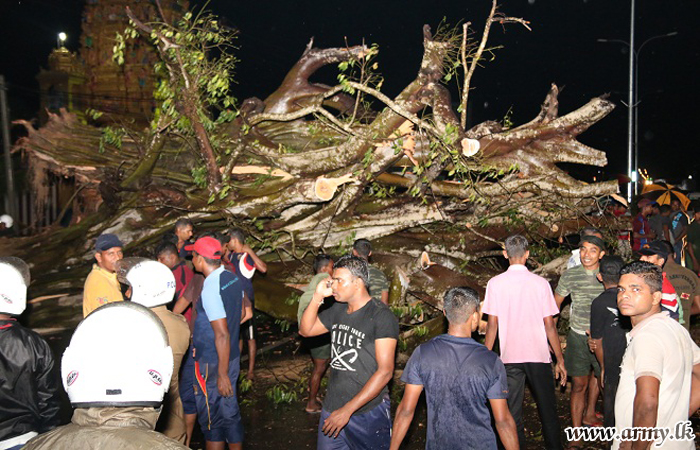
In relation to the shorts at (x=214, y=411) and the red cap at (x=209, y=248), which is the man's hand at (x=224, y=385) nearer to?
the shorts at (x=214, y=411)

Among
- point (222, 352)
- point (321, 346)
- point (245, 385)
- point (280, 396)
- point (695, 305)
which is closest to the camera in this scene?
point (222, 352)

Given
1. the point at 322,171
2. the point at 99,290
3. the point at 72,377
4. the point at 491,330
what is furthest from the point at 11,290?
the point at 322,171

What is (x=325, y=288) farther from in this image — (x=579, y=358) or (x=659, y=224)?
(x=659, y=224)

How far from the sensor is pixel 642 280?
356 centimetres

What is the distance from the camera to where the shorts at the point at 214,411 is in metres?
5.09

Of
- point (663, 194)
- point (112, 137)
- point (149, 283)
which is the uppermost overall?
point (112, 137)

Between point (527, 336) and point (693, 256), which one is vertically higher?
point (693, 256)

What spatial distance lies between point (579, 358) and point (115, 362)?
5.09 m

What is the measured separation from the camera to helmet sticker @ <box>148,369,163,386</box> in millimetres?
2152

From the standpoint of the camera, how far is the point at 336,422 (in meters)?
4.07

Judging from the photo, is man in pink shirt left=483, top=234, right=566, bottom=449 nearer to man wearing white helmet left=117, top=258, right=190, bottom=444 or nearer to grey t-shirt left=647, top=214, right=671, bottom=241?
man wearing white helmet left=117, top=258, right=190, bottom=444

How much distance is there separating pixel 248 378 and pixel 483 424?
4.63 metres

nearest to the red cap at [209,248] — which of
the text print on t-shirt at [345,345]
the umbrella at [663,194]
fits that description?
the text print on t-shirt at [345,345]

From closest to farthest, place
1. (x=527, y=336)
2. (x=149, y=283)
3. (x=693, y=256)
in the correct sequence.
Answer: (x=149, y=283), (x=527, y=336), (x=693, y=256)
